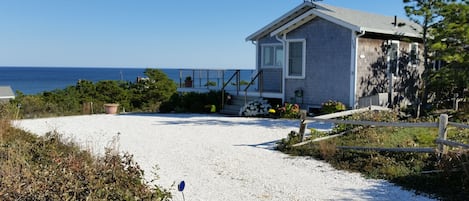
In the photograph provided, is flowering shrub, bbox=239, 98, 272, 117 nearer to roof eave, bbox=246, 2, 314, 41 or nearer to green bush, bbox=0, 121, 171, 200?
roof eave, bbox=246, 2, 314, 41

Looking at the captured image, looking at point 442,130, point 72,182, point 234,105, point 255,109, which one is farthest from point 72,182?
point 234,105

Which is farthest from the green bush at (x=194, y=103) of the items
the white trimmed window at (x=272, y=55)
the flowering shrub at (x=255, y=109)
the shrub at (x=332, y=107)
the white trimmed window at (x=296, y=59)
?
the shrub at (x=332, y=107)

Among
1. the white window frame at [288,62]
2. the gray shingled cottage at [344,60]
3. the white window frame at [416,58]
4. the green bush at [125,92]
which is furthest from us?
the green bush at [125,92]

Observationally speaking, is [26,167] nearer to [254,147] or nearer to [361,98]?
[254,147]

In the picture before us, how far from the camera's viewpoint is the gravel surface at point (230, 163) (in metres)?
6.74

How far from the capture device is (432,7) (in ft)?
48.3

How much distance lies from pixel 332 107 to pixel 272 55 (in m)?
5.29

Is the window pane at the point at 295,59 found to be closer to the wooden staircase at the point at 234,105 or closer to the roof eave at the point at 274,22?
the roof eave at the point at 274,22

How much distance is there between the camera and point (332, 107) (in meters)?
15.9

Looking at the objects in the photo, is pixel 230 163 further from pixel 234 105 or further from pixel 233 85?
pixel 233 85

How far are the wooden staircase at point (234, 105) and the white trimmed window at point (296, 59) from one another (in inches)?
93.8

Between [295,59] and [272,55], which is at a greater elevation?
[272,55]

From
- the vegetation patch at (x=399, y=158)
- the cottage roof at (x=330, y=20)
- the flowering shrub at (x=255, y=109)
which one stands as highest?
the cottage roof at (x=330, y=20)

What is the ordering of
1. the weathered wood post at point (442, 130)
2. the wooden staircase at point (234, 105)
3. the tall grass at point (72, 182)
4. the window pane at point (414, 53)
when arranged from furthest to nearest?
the wooden staircase at point (234, 105) → the window pane at point (414, 53) → the weathered wood post at point (442, 130) → the tall grass at point (72, 182)
